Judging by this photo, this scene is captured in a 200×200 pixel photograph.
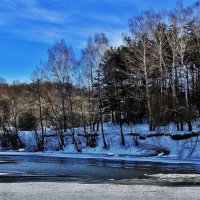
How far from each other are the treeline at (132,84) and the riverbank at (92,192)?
24391mm

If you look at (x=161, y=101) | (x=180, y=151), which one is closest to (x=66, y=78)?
(x=161, y=101)

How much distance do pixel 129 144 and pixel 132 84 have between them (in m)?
13.8

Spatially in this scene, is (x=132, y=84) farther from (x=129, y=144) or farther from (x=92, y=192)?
(x=92, y=192)

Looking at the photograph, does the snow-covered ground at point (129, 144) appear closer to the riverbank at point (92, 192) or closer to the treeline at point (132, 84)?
the treeline at point (132, 84)

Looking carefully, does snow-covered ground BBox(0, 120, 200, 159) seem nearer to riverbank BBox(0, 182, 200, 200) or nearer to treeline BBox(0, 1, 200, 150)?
treeline BBox(0, 1, 200, 150)

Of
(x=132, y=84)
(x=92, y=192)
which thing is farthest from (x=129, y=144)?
(x=92, y=192)

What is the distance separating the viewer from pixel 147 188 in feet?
57.9

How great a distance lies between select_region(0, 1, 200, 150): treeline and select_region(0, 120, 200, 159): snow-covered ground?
839 millimetres

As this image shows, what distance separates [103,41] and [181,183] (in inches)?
1503

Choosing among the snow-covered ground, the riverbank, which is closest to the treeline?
the snow-covered ground

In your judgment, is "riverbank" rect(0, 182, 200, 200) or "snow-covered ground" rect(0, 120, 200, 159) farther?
"snow-covered ground" rect(0, 120, 200, 159)

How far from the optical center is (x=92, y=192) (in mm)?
16453

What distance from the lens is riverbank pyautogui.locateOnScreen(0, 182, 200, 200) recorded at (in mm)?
15195

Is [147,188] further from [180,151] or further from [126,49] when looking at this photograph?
[126,49]
